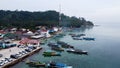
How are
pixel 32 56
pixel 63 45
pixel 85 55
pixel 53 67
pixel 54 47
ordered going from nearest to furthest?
1. pixel 53 67
2. pixel 32 56
3. pixel 85 55
4. pixel 54 47
5. pixel 63 45

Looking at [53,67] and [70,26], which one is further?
[70,26]

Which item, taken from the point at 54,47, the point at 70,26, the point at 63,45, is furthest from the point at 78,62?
the point at 70,26

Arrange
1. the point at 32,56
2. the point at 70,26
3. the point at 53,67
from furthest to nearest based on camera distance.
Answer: the point at 70,26, the point at 32,56, the point at 53,67

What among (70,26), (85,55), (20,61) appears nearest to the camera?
(20,61)

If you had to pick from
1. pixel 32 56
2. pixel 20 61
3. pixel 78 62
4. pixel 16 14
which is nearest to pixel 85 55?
pixel 78 62

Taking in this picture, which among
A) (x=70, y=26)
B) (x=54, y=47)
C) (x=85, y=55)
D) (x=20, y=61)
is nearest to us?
(x=20, y=61)

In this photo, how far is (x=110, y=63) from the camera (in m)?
25.6

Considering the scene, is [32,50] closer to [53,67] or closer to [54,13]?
[53,67]

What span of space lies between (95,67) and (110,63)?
3246 mm

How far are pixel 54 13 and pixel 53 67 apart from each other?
74.8 metres

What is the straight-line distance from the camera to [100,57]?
2888cm

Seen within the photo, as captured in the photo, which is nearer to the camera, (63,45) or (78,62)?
(78,62)

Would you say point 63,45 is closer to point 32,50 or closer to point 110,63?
point 32,50

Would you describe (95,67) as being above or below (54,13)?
below
